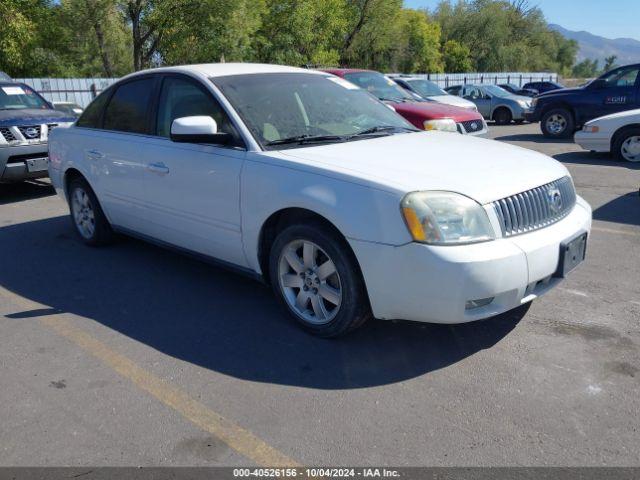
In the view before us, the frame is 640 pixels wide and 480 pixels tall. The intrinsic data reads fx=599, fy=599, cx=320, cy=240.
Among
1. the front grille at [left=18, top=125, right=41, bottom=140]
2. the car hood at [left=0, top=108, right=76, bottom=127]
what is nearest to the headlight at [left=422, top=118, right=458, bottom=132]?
the front grille at [left=18, top=125, right=41, bottom=140]

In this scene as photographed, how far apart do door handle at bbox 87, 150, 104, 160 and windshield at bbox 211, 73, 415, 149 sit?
5.25 feet

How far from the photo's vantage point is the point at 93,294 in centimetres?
475

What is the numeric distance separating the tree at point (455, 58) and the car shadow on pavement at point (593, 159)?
148 ft

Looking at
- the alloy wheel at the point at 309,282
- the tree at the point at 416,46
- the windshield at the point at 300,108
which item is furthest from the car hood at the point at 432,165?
the tree at the point at 416,46

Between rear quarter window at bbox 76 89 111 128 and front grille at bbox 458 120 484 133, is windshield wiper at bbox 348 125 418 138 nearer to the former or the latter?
rear quarter window at bbox 76 89 111 128

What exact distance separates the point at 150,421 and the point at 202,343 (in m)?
0.87

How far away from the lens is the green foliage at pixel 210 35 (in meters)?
23.7

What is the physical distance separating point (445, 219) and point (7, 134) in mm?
7467

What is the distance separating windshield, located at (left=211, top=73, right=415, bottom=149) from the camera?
4.14m

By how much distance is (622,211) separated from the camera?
6.91 metres

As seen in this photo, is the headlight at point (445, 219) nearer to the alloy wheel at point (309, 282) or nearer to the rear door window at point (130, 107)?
the alloy wheel at point (309, 282)

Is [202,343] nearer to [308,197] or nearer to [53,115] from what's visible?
[308,197]

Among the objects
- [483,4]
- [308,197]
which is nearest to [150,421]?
[308,197]

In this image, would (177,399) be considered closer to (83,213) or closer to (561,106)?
(83,213)
